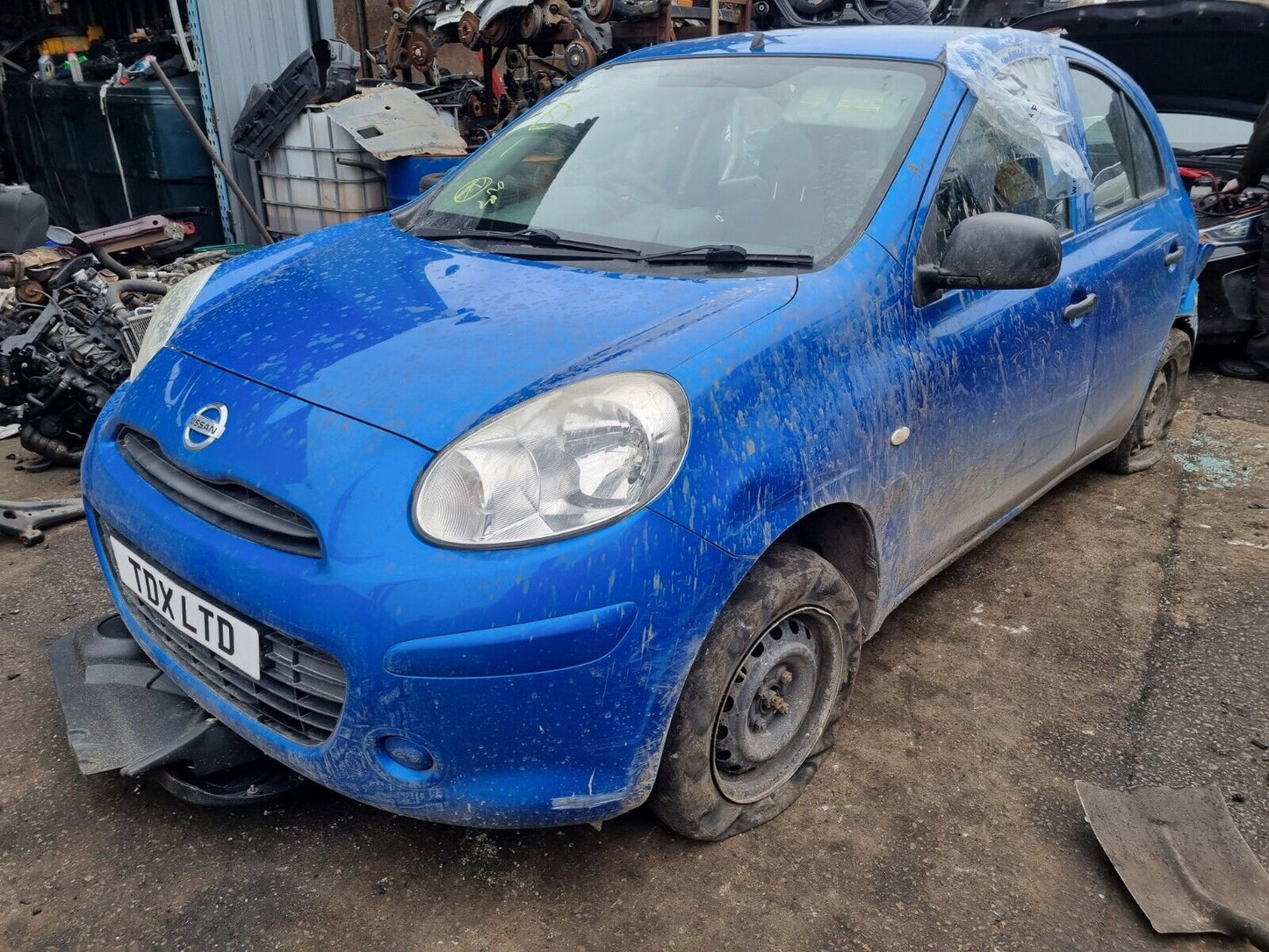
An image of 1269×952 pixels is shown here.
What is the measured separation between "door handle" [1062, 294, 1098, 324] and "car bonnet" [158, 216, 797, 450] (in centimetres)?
115

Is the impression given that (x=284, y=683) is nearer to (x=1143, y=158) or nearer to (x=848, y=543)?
(x=848, y=543)

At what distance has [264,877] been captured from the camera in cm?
200

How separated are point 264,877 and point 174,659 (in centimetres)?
49

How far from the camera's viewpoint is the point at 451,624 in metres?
1.60

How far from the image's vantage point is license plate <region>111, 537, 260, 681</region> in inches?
70.1

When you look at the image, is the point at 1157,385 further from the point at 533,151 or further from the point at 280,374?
the point at 280,374

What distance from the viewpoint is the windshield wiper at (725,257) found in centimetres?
216

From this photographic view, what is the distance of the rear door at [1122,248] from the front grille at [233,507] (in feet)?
7.76

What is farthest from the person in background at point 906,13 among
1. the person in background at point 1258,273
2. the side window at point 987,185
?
the side window at point 987,185

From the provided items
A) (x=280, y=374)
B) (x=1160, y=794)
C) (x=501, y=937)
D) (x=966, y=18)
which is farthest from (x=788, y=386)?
(x=966, y=18)

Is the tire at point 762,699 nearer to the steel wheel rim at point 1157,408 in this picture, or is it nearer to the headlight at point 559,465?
the headlight at point 559,465

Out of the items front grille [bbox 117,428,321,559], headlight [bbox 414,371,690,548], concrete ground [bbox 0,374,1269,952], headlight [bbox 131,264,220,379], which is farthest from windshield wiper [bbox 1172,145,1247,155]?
front grille [bbox 117,428,321,559]

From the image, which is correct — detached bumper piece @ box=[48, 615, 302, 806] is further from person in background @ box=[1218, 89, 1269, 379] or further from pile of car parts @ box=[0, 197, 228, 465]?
person in background @ box=[1218, 89, 1269, 379]

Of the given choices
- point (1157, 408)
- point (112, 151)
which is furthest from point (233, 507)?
point (112, 151)
